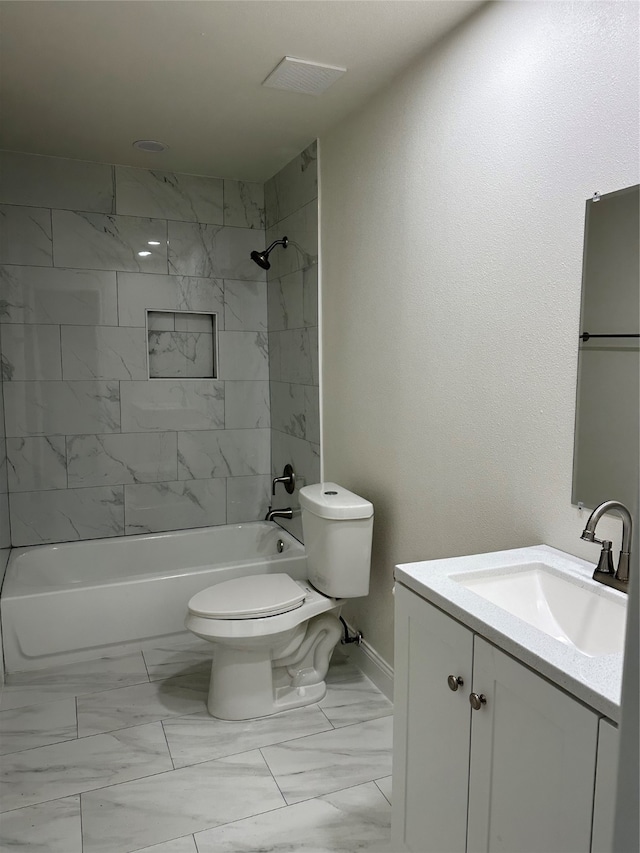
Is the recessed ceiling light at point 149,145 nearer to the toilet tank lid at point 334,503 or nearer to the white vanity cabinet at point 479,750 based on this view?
the toilet tank lid at point 334,503

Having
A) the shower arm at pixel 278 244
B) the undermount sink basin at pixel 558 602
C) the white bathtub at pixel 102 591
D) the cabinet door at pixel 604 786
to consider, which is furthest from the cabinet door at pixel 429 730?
the shower arm at pixel 278 244

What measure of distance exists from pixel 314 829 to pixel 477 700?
0.97 meters

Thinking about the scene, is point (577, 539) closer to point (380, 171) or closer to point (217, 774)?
point (217, 774)

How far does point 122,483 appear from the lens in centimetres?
380

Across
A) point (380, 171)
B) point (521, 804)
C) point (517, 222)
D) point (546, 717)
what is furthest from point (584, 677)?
point (380, 171)

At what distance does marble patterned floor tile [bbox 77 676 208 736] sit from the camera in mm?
2525

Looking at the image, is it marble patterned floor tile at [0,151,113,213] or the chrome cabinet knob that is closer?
the chrome cabinet knob

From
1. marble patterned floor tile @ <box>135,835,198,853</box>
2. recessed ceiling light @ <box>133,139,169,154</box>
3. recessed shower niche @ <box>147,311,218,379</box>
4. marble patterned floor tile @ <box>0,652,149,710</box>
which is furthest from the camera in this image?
recessed shower niche @ <box>147,311,218,379</box>

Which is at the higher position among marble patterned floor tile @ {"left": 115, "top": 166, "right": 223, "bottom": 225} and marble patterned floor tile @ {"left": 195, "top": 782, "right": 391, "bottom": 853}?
marble patterned floor tile @ {"left": 115, "top": 166, "right": 223, "bottom": 225}

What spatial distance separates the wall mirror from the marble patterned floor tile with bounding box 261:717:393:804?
125 centimetres

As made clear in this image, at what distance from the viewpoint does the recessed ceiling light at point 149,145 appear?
3225 millimetres

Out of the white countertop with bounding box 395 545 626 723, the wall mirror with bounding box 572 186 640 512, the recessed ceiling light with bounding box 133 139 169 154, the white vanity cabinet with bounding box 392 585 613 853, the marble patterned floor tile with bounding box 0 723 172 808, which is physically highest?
the recessed ceiling light with bounding box 133 139 169 154

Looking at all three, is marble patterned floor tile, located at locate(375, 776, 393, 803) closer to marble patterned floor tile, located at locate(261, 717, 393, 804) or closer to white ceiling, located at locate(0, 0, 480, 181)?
marble patterned floor tile, located at locate(261, 717, 393, 804)

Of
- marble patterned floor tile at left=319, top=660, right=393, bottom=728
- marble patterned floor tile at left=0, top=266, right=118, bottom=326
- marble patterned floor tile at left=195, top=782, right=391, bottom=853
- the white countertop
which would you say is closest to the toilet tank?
marble patterned floor tile at left=319, top=660, right=393, bottom=728
